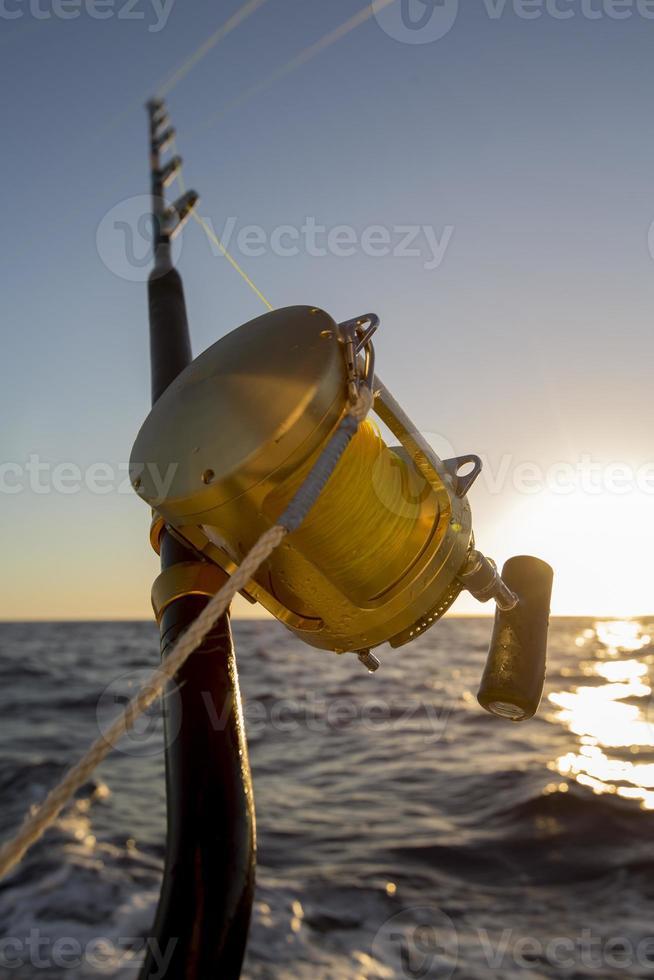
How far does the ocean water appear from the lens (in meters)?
5.05

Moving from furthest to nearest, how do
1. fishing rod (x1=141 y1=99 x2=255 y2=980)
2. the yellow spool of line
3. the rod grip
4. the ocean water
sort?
the ocean water < the rod grip < the yellow spool of line < fishing rod (x1=141 y1=99 x2=255 y2=980)

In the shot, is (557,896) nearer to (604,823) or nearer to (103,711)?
(604,823)

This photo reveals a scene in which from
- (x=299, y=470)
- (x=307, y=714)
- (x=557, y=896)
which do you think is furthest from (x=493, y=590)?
(x=307, y=714)

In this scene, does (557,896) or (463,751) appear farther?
(463,751)

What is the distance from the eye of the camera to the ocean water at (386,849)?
16.6 ft

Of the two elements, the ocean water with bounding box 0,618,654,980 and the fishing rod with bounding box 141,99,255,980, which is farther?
the ocean water with bounding box 0,618,654,980

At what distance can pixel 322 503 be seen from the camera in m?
1.12

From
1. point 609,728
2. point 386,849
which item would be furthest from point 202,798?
point 609,728

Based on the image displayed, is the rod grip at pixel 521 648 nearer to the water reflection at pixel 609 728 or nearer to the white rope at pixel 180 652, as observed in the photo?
the white rope at pixel 180 652

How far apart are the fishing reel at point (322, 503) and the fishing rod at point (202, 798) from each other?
0.08ft

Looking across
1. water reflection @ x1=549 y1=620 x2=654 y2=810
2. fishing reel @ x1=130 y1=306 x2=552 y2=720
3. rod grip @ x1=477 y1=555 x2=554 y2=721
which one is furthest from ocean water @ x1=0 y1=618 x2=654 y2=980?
fishing reel @ x1=130 y1=306 x2=552 y2=720

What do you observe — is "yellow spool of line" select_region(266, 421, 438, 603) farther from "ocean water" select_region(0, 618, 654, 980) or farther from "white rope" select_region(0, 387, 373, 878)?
"ocean water" select_region(0, 618, 654, 980)

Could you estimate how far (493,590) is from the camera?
4.78 feet

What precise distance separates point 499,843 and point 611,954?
2127 mm
